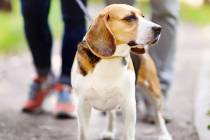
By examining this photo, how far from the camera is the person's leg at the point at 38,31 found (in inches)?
262

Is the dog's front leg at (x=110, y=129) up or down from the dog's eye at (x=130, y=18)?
down

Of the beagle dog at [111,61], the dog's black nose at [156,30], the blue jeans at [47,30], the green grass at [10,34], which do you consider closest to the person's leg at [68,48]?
the blue jeans at [47,30]

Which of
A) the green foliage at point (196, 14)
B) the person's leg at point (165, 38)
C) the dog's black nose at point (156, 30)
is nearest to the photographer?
the dog's black nose at point (156, 30)

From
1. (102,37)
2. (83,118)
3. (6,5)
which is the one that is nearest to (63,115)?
(83,118)

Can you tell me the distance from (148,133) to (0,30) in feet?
26.0

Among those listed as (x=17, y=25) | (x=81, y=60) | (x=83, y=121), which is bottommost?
(x=17, y=25)

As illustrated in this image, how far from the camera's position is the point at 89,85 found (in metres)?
5.14

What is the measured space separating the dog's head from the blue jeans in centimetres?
152

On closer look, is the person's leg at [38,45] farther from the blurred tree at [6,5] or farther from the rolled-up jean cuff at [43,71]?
the blurred tree at [6,5]

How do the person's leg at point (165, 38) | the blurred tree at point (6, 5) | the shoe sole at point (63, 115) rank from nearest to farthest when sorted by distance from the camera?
the person's leg at point (165, 38) < the shoe sole at point (63, 115) < the blurred tree at point (6, 5)

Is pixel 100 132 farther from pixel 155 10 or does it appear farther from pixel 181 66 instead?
pixel 181 66

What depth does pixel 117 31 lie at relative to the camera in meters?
5.02

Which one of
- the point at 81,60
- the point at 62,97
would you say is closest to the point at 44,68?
the point at 62,97

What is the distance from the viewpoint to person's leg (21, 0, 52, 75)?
664cm
